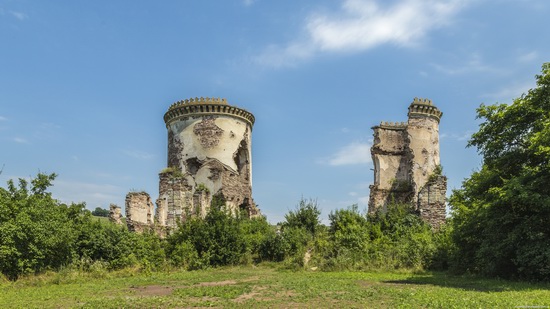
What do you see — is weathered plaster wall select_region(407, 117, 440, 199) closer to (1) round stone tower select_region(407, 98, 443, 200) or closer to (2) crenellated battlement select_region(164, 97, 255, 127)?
(1) round stone tower select_region(407, 98, 443, 200)

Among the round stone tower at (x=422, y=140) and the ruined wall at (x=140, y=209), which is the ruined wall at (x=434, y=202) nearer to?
the round stone tower at (x=422, y=140)

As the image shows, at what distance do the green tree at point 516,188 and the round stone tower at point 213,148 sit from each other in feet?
57.0

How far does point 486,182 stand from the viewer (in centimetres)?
1480

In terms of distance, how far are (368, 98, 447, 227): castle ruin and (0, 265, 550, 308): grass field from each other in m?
15.1

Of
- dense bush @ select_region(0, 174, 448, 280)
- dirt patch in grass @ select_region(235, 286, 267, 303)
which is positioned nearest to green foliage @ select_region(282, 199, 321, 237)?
dense bush @ select_region(0, 174, 448, 280)

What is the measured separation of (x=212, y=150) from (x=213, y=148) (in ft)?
0.53

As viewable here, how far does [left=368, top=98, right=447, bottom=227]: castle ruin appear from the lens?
3108cm

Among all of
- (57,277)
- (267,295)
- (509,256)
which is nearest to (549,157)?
(509,256)

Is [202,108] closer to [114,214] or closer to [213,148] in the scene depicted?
[213,148]

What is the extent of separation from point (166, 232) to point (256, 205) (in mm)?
9299

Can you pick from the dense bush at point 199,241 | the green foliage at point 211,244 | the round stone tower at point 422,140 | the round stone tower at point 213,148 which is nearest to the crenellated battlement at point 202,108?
the round stone tower at point 213,148

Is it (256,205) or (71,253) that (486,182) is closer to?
(71,253)

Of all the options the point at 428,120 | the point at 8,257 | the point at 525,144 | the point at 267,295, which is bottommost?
the point at 267,295

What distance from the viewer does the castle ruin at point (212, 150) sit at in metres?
30.6
